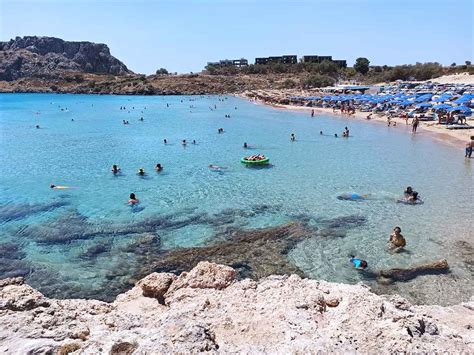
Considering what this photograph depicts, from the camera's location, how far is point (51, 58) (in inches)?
5871

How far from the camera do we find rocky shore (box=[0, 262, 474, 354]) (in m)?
4.87

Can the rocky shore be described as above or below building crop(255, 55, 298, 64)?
below

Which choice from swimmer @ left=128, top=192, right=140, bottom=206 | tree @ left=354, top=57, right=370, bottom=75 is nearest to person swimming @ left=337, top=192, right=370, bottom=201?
swimmer @ left=128, top=192, right=140, bottom=206

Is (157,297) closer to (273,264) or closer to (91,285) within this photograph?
(91,285)

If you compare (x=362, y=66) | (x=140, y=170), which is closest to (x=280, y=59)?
(x=362, y=66)

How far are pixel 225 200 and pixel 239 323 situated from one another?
12166mm

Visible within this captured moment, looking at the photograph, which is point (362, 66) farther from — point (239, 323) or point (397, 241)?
point (239, 323)

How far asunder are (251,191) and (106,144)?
19.8m

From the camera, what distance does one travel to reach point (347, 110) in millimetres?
49625

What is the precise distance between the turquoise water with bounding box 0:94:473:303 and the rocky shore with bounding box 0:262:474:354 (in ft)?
13.2

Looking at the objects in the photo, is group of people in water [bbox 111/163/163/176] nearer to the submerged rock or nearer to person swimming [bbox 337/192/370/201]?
the submerged rock

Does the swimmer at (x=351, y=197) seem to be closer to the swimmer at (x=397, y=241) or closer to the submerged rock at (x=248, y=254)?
the submerged rock at (x=248, y=254)

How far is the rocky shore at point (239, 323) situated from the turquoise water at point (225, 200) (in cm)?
403

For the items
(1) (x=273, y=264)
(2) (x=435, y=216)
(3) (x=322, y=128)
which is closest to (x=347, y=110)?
(3) (x=322, y=128)
